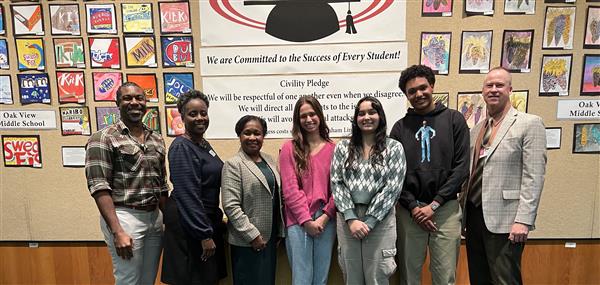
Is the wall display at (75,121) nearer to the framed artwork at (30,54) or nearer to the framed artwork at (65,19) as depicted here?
the framed artwork at (30,54)

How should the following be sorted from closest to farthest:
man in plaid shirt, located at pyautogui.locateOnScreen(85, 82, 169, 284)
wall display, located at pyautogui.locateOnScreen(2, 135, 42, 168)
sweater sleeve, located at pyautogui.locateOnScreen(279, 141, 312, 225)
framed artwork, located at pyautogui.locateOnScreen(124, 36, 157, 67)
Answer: man in plaid shirt, located at pyautogui.locateOnScreen(85, 82, 169, 284), sweater sleeve, located at pyautogui.locateOnScreen(279, 141, 312, 225), framed artwork, located at pyautogui.locateOnScreen(124, 36, 157, 67), wall display, located at pyautogui.locateOnScreen(2, 135, 42, 168)

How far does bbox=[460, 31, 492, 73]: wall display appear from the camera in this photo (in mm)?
2449

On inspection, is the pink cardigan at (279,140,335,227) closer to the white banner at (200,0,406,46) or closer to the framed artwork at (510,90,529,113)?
the white banner at (200,0,406,46)

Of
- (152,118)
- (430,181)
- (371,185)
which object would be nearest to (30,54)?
(152,118)

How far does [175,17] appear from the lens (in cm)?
249

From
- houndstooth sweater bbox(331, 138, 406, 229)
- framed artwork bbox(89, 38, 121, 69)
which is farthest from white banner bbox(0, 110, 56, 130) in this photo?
houndstooth sweater bbox(331, 138, 406, 229)

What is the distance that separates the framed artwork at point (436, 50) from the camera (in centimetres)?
245

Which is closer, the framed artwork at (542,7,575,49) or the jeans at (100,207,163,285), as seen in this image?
the jeans at (100,207,163,285)

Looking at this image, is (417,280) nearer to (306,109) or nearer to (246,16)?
(306,109)

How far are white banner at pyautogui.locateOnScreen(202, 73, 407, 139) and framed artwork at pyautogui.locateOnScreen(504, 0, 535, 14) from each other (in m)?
0.98

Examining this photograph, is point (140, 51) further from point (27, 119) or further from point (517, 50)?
point (517, 50)

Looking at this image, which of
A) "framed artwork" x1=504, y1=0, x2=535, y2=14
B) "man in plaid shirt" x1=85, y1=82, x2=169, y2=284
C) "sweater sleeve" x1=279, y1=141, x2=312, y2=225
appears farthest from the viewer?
"framed artwork" x1=504, y1=0, x2=535, y2=14

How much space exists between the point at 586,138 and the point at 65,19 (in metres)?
4.32

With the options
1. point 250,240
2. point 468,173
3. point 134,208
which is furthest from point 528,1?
point 134,208
